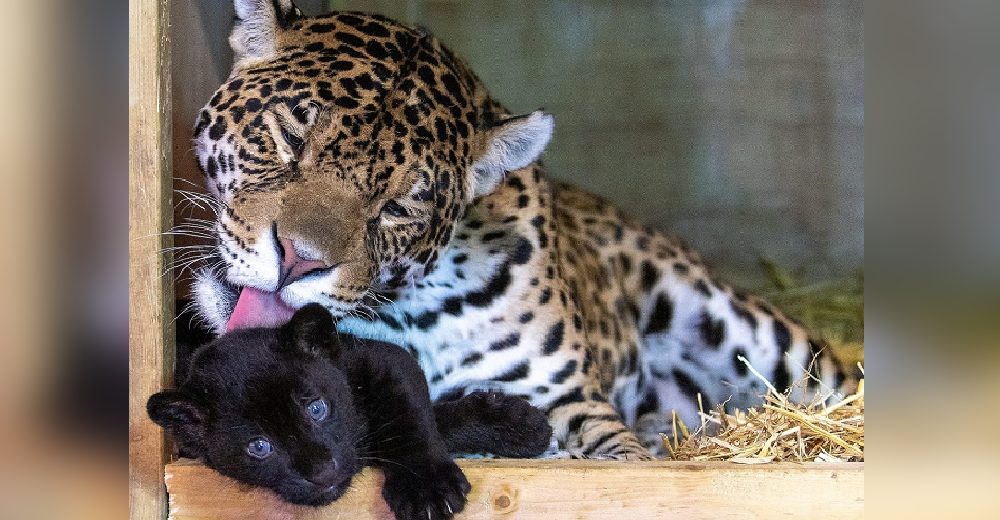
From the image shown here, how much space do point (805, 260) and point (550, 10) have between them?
1549mm

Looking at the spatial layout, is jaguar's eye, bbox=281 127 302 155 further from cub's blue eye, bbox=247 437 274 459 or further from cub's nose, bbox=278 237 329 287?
cub's blue eye, bbox=247 437 274 459

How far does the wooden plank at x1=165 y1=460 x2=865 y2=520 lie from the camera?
304 cm

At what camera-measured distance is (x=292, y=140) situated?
11.5ft

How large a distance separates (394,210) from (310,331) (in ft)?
2.13

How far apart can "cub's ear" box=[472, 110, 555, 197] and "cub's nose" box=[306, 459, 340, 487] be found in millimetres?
1363

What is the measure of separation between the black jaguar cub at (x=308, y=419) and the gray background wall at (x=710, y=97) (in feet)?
4.98

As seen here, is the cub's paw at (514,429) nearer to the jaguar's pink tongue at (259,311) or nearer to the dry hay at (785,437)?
the dry hay at (785,437)

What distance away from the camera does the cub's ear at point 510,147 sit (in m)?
3.71

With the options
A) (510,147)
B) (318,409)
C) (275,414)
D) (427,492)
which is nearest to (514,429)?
(427,492)

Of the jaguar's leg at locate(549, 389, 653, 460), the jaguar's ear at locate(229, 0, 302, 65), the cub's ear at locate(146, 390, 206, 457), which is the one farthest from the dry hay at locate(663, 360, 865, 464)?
the jaguar's ear at locate(229, 0, 302, 65)

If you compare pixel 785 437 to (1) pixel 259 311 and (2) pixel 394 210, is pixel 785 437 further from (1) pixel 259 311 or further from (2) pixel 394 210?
(1) pixel 259 311

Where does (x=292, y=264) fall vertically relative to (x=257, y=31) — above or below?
below
